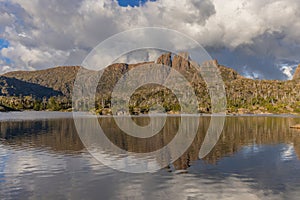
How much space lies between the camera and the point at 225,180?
4412 centimetres

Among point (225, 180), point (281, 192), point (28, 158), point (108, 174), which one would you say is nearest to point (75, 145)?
point (28, 158)

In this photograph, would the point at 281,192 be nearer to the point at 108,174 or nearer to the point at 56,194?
the point at 108,174

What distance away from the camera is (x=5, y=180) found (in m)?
44.3

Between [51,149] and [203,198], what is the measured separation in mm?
48091

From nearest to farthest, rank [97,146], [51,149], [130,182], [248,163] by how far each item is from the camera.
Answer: [130,182] → [248,163] → [51,149] → [97,146]

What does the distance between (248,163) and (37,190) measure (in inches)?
1527

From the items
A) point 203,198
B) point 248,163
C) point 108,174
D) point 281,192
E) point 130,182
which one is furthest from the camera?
point 248,163

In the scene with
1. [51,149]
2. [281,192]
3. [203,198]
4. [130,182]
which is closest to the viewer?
[203,198]

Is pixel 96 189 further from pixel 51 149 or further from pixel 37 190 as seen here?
pixel 51 149

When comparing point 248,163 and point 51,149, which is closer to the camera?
point 248,163

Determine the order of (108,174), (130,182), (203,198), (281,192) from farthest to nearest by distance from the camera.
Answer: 1. (108,174)
2. (130,182)
3. (281,192)
4. (203,198)

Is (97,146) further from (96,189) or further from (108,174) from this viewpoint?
(96,189)

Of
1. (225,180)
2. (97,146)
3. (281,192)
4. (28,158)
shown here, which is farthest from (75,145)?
(281,192)

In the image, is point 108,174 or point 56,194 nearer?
point 56,194
